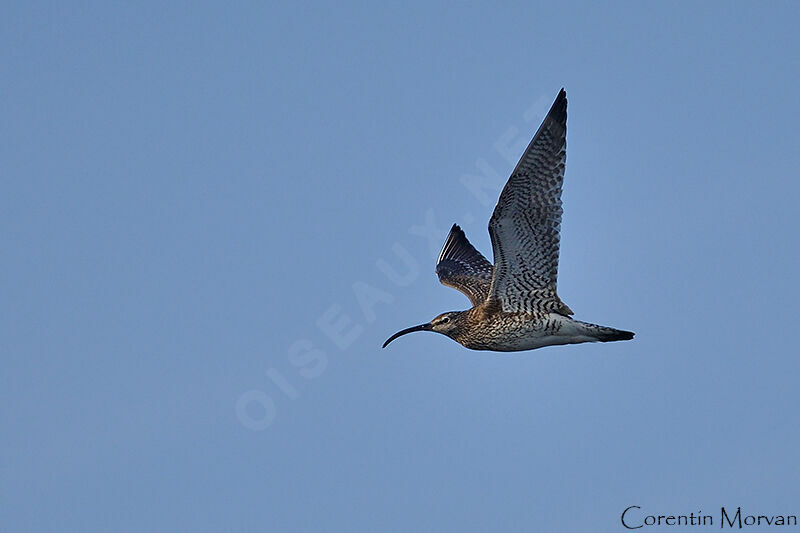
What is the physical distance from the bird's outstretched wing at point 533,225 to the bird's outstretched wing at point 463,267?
13.0 feet

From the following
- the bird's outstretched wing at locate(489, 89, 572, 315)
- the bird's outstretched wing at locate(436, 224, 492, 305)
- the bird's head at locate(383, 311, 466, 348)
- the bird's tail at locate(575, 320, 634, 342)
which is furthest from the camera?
the bird's outstretched wing at locate(436, 224, 492, 305)

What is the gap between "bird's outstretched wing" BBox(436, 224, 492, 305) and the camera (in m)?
27.9

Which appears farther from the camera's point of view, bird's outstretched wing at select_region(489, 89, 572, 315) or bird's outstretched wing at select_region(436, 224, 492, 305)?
bird's outstretched wing at select_region(436, 224, 492, 305)

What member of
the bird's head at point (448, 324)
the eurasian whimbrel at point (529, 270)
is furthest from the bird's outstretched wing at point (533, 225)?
the bird's head at point (448, 324)

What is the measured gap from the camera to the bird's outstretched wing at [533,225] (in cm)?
2091

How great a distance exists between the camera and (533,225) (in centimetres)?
2169

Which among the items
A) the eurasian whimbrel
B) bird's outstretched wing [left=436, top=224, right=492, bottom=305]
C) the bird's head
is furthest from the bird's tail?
bird's outstretched wing [left=436, top=224, right=492, bottom=305]

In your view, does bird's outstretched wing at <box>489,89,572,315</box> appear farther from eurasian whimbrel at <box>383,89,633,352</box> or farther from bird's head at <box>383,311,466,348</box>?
bird's head at <box>383,311,466,348</box>

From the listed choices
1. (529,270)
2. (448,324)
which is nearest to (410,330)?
(448,324)

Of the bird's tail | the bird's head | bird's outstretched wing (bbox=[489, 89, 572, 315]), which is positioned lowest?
the bird's tail

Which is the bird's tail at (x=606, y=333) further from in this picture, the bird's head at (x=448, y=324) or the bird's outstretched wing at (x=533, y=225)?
the bird's head at (x=448, y=324)

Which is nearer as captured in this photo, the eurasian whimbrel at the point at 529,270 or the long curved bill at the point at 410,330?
the eurasian whimbrel at the point at 529,270

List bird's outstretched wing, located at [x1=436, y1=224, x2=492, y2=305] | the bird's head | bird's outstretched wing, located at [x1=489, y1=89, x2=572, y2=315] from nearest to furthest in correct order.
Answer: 1. bird's outstretched wing, located at [x1=489, y1=89, x2=572, y2=315]
2. the bird's head
3. bird's outstretched wing, located at [x1=436, y1=224, x2=492, y2=305]

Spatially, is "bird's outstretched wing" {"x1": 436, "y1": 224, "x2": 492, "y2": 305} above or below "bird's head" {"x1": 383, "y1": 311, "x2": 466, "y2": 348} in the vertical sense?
above
